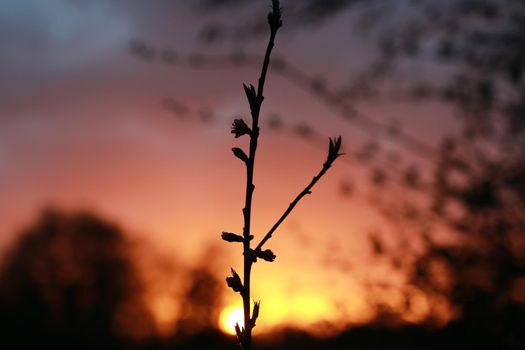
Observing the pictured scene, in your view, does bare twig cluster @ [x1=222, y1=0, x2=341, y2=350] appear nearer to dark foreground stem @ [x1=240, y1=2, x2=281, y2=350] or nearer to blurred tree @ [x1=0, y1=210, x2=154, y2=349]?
dark foreground stem @ [x1=240, y1=2, x2=281, y2=350]

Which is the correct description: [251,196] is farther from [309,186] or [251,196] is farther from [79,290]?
[79,290]

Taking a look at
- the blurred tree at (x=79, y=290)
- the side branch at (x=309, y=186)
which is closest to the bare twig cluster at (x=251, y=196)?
the side branch at (x=309, y=186)

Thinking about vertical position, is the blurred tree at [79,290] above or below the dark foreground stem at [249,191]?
above

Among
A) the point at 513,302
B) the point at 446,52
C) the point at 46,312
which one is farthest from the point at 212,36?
the point at 46,312

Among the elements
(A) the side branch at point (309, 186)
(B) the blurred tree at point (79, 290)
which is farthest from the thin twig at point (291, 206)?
(B) the blurred tree at point (79, 290)

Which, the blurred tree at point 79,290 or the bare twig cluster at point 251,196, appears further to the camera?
the blurred tree at point 79,290

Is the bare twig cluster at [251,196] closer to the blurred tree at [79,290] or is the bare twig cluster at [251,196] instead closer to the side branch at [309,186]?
the side branch at [309,186]

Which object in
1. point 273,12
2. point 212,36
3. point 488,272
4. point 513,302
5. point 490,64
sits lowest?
point 273,12

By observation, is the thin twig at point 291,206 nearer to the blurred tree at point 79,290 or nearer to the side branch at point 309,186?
the side branch at point 309,186

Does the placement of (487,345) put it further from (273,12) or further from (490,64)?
(273,12)

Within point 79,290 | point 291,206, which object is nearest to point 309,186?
point 291,206

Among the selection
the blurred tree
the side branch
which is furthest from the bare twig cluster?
the blurred tree
